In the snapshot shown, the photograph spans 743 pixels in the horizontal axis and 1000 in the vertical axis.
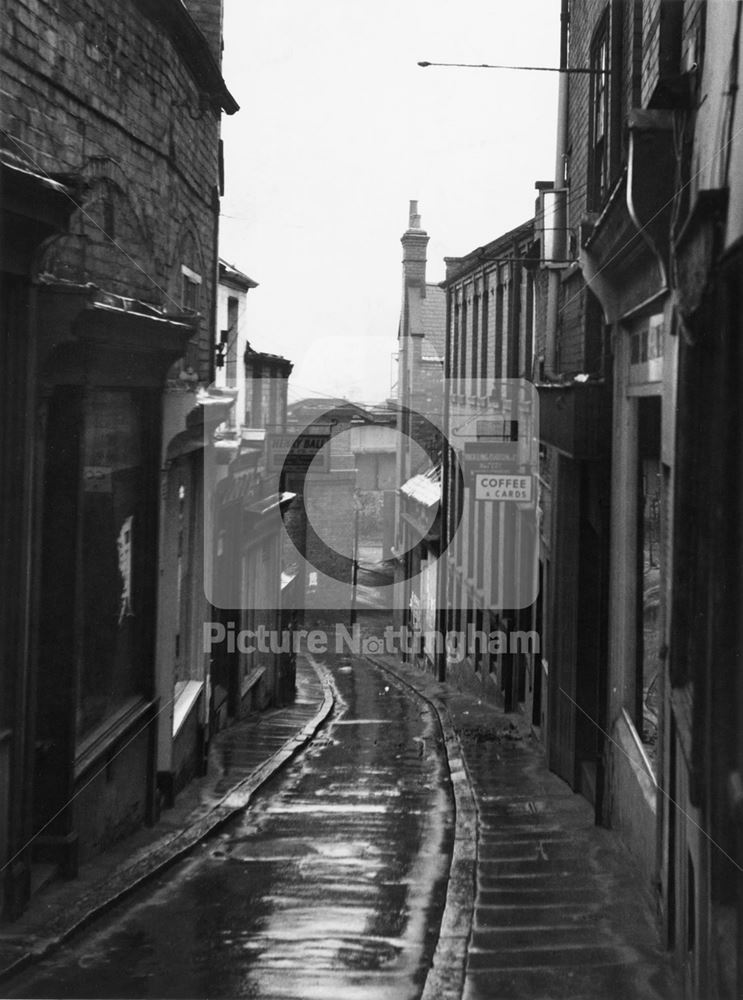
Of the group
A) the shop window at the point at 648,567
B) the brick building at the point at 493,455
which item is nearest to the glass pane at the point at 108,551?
the shop window at the point at 648,567

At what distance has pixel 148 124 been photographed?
33.3ft

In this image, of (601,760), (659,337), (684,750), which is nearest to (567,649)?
(601,760)

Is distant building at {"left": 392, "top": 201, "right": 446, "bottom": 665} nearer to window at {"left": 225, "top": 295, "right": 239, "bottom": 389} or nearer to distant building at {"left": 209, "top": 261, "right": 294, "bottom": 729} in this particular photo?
distant building at {"left": 209, "top": 261, "right": 294, "bottom": 729}

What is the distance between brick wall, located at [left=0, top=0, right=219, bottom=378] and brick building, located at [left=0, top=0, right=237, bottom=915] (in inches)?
0.8

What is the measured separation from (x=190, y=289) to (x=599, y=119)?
15.0ft

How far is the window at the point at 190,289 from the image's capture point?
12.5 meters

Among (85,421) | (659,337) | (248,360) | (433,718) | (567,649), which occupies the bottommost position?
(433,718)

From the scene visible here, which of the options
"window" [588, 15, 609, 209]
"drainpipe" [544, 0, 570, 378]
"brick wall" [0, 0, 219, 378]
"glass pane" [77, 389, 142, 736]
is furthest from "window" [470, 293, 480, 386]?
"glass pane" [77, 389, 142, 736]

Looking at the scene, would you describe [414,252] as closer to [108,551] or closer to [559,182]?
[559,182]

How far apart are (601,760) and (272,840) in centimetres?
268

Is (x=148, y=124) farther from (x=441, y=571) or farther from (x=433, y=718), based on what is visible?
(x=441, y=571)

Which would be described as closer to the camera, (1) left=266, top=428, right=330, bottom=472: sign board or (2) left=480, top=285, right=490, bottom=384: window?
(1) left=266, top=428, right=330, bottom=472: sign board

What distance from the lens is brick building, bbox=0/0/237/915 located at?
6.43 m

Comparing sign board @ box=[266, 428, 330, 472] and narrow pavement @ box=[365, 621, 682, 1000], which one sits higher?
sign board @ box=[266, 428, 330, 472]
